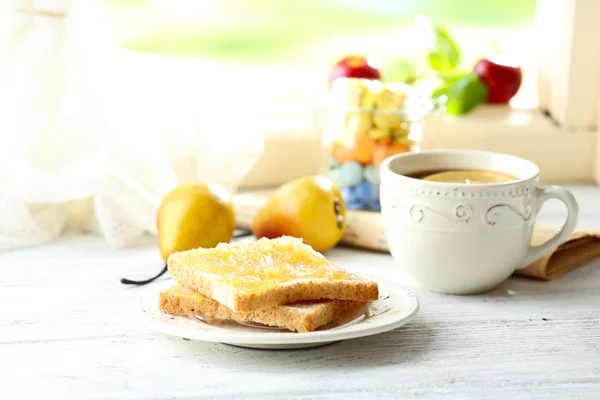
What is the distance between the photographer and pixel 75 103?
1.02m

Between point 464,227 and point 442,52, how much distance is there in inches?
21.9

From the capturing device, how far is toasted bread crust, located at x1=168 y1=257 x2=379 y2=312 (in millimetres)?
652

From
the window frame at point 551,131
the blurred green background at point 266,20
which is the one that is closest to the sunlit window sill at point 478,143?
the window frame at point 551,131

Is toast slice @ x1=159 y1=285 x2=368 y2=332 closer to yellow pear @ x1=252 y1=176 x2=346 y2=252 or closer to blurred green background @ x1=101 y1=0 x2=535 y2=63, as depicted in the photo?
yellow pear @ x1=252 y1=176 x2=346 y2=252

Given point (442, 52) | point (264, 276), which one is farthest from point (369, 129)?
point (264, 276)

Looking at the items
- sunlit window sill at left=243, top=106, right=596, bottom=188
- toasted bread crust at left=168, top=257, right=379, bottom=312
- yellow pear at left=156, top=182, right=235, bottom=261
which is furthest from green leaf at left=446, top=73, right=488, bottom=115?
toasted bread crust at left=168, top=257, right=379, bottom=312

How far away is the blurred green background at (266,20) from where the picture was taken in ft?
4.19

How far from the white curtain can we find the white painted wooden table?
0.14 m

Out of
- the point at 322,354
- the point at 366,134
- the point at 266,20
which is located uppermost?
the point at 266,20

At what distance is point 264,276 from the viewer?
0.69 metres

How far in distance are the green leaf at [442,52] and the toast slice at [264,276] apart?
0.60 meters

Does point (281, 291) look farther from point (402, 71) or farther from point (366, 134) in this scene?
point (402, 71)

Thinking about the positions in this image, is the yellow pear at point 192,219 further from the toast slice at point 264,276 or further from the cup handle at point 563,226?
the cup handle at point 563,226

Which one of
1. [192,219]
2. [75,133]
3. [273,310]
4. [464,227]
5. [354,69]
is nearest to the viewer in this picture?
[273,310]
